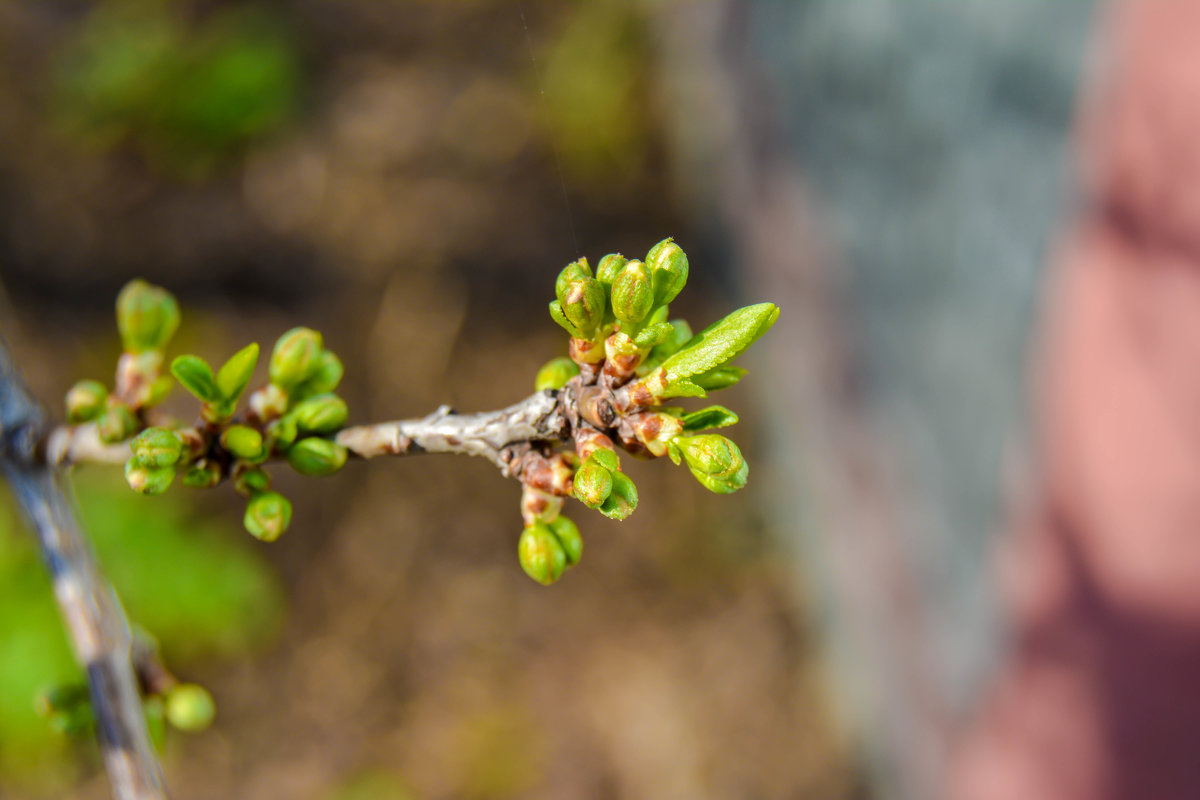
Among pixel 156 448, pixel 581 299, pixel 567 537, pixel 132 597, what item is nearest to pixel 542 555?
pixel 567 537

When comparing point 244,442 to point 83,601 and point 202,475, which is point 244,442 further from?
point 83,601

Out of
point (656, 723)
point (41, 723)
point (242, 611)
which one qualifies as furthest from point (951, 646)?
point (41, 723)

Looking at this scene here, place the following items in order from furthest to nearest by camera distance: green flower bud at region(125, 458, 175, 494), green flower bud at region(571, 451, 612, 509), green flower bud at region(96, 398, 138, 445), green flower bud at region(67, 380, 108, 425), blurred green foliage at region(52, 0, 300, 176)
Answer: blurred green foliage at region(52, 0, 300, 176)
green flower bud at region(67, 380, 108, 425)
green flower bud at region(96, 398, 138, 445)
green flower bud at region(125, 458, 175, 494)
green flower bud at region(571, 451, 612, 509)

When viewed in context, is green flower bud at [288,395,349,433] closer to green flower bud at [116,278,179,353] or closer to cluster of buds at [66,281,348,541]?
cluster of buds at [66,281,348,541]

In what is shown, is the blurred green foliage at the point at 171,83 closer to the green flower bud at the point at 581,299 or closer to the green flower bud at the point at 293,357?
the green flower bud at the point at 293,357

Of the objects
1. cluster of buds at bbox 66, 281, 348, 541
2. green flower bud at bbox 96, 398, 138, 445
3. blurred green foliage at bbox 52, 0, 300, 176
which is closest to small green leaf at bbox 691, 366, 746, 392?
cluster of buds at bbox 66, 281, 348, 541
